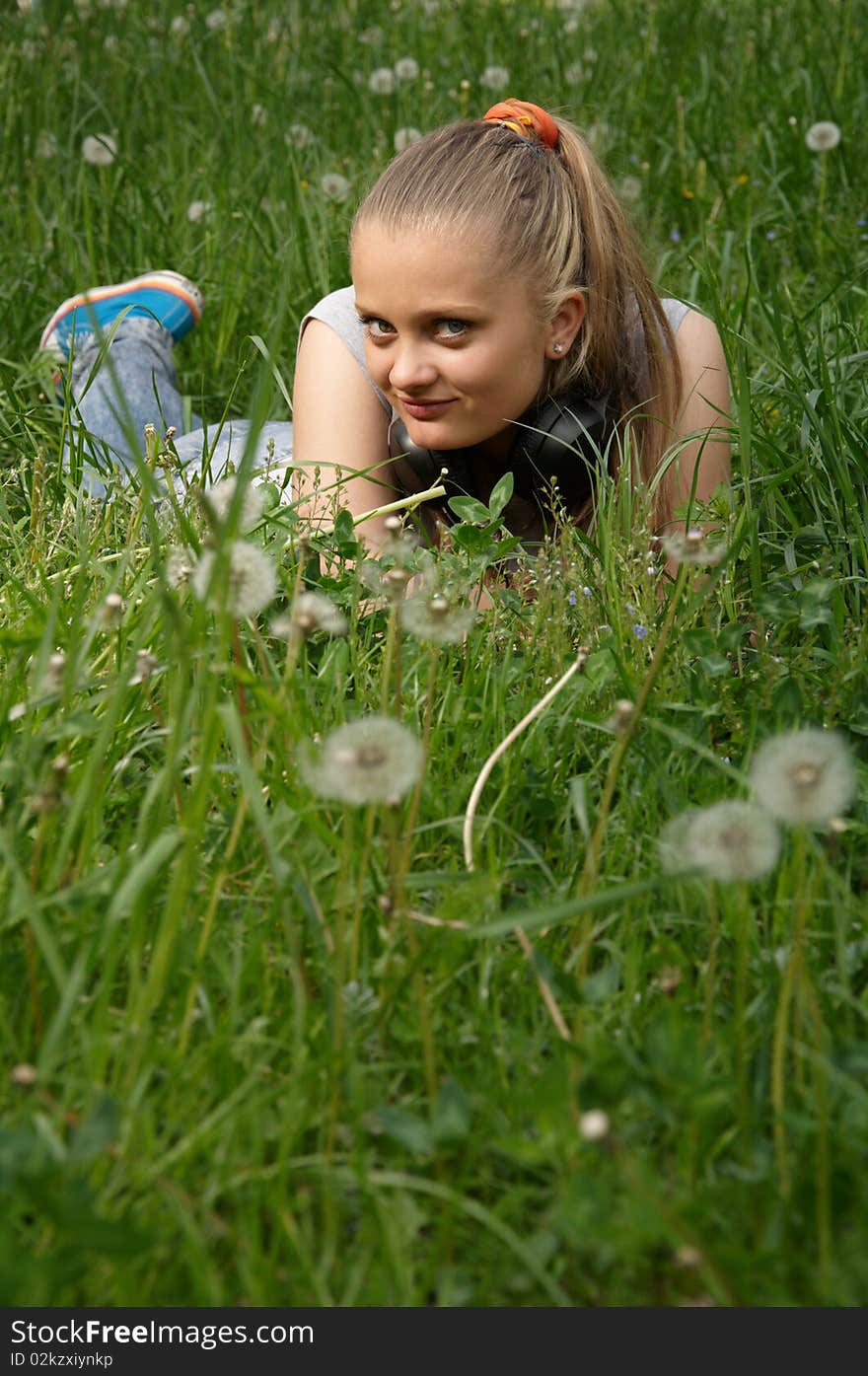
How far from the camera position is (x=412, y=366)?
2.37 m

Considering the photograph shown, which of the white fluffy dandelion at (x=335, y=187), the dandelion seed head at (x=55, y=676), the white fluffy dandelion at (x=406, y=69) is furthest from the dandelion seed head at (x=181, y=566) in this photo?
the white fluffy dandelion at (x=406, y=69)

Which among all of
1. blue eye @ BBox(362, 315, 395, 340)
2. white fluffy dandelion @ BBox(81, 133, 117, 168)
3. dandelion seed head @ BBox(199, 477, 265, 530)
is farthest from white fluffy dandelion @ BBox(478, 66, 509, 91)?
dandelion seed head @ BBox(199, 477, 265, 530)

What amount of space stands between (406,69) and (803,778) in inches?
158

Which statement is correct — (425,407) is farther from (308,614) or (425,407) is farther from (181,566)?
(308,614)

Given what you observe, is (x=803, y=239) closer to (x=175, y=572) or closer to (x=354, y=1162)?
(x=175, y=572)

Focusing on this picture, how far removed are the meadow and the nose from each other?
0.31 m

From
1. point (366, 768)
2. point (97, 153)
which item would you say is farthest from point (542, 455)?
point (97, 153)

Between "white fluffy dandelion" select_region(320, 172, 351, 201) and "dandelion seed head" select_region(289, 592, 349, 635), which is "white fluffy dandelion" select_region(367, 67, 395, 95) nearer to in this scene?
"white fluffy dandelion" select_region(320, 172, 351, 201)

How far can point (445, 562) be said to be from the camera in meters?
2.09

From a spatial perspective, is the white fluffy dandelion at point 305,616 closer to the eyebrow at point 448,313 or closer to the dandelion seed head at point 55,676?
the dandelion seed head at point 55,676

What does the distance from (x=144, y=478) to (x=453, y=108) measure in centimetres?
351

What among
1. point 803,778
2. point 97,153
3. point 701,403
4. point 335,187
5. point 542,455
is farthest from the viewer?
point 97,153

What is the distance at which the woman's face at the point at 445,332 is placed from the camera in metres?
2.37

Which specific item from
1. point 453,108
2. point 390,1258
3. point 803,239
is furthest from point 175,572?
point 453,108
